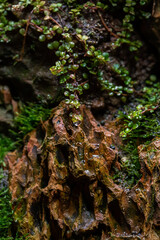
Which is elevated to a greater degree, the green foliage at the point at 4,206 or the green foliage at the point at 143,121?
the green foliage at the point at 143,121

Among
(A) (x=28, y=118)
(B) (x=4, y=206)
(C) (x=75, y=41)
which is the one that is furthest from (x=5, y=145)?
(C) (x=75, y=41)

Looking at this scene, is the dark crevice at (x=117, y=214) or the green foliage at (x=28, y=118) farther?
the green foliage at (x=28, y=118)

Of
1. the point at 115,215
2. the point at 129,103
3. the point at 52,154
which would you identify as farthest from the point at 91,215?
the point at 129,103

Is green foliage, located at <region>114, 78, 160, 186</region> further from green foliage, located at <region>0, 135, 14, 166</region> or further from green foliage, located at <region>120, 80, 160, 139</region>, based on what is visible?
green foliage, located at <region>0, 135, 14, 166</region>

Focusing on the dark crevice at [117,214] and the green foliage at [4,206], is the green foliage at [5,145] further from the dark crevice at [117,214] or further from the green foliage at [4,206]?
the dark crevice at [117,214]

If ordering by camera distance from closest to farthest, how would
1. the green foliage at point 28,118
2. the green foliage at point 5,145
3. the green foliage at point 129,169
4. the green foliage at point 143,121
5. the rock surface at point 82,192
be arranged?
1. the rock surface at point 82,192
2. the green foliage at point 129,169
3. the green foliage at point 143,121
4. the green foliage at point 28,118
5. the green foliage at point 5,145

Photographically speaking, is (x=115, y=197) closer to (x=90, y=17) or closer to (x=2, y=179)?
(x=2, y=179)

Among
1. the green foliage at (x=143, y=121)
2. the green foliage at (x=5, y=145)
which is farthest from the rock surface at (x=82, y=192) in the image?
the green foliage at (x=5, y=145)

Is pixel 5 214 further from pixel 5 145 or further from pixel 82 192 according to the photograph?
pixel 5 145

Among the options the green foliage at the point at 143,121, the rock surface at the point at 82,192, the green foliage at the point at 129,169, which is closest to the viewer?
the rock surface at the point at 82,192
